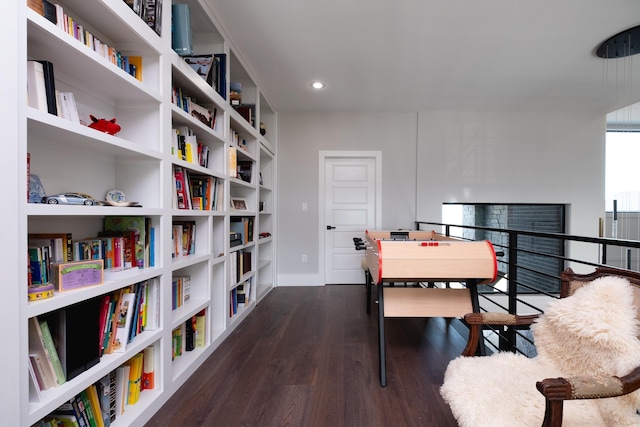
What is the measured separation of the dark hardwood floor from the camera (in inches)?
53.5

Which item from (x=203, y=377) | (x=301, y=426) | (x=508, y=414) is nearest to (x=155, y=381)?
(x=203, y=377)

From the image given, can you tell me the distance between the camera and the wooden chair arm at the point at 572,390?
A: 65cm

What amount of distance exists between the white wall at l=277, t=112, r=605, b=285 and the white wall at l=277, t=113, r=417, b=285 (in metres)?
0.01

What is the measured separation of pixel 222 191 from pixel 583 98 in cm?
436

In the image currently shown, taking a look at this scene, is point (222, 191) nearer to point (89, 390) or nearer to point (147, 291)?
point (147, 291)

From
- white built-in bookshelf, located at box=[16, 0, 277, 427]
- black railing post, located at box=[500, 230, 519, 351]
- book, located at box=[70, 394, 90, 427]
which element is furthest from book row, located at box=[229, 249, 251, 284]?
black railing post, located at box=[500, 230, 519, 351]

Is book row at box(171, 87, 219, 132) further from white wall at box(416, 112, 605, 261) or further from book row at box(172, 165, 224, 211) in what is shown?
white wall at box(416, 112, 605, 261)

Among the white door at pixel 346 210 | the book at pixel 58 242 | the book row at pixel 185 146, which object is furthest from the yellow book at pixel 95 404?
the white door at pixel 346 210

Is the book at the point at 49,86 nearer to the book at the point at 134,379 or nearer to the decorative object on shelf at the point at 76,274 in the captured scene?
the decorative object on shelf at the point at 76,274

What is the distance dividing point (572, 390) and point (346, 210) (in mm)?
3362

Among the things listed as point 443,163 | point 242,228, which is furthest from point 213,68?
point 443,163

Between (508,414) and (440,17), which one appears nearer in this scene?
(508,414)

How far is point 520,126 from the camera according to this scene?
3834mm

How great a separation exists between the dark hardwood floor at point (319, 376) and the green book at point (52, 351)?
1.89 ft
